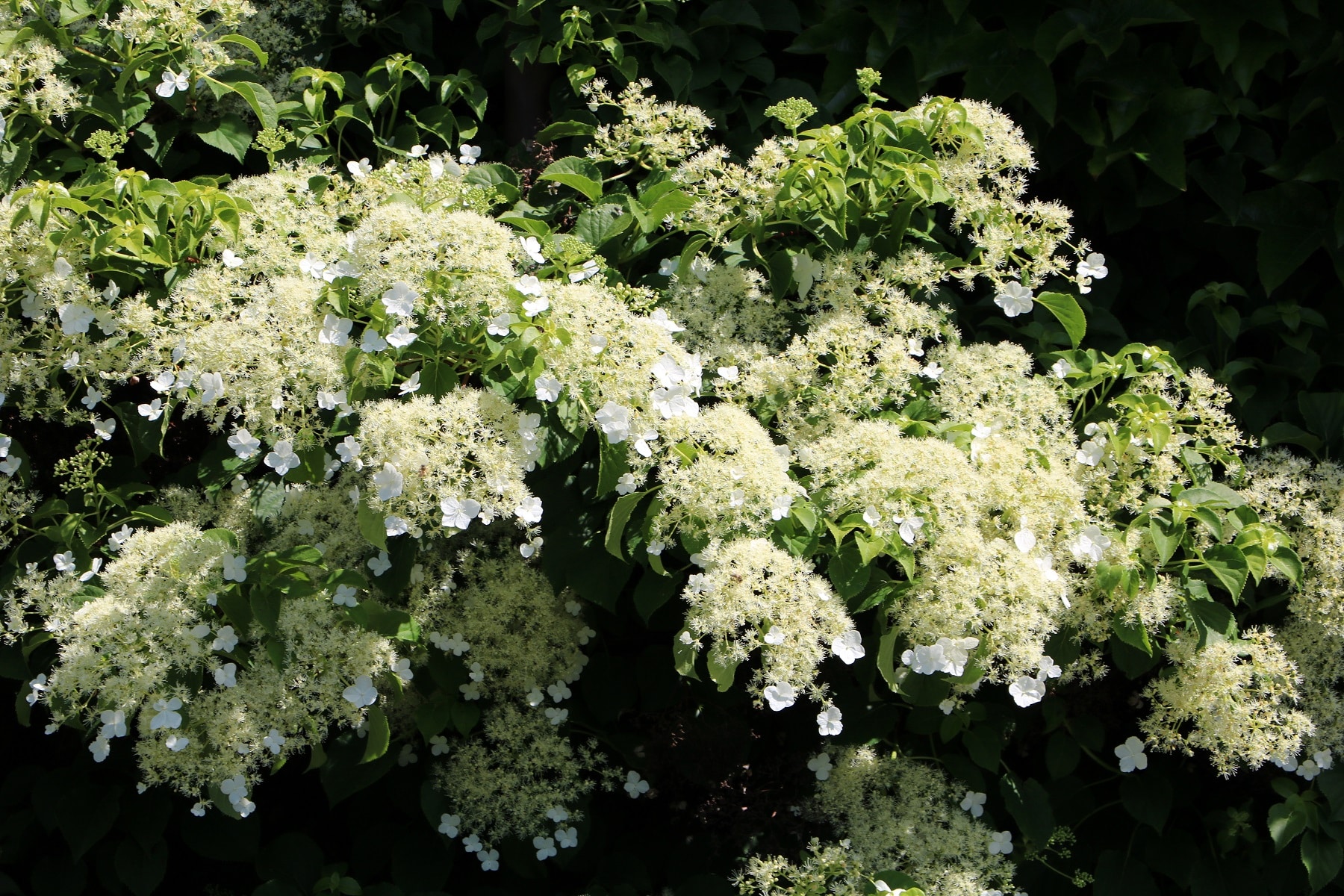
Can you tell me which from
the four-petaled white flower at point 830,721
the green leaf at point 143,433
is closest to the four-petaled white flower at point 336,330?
the green leaf at point 143,433

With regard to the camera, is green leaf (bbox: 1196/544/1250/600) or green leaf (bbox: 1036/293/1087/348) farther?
green leaf (bbox: 1036/293/1087/348)

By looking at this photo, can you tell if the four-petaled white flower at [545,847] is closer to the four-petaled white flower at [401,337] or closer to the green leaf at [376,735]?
the green leaf at [376,735]

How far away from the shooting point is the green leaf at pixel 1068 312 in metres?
2.53

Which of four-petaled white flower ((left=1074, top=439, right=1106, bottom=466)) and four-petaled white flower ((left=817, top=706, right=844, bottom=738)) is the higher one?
four-petaled white flower ((left=1074, top=439, right=1106, bottom=466))

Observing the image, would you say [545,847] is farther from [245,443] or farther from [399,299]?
[399,299]

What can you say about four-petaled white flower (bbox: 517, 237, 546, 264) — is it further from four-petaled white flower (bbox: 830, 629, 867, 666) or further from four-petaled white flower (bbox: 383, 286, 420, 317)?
four-petaled white flower (bbox: 830, 629, 867, 666)

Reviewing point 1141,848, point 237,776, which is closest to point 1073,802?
point 1141,848

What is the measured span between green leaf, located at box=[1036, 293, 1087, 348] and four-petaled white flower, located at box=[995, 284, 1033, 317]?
0.16 feet

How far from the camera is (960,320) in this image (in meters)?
3.07

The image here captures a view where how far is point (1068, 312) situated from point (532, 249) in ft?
3.89

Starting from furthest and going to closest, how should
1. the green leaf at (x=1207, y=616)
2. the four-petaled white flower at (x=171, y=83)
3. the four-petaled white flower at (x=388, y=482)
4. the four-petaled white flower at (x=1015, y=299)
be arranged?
1. the four-petaled white flower at (x=171, y=83)
2. the four-petaled white flower at (x=1015, y=299)
3. the green leaf at (x=1207, y=616)
4. the four-petaled white flower at (x=388, y=482)

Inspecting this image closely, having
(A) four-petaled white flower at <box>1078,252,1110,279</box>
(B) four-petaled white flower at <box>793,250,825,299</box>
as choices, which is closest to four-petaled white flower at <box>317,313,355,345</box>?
(B) four-petaled white flower at <box>793,250,825,299</box>

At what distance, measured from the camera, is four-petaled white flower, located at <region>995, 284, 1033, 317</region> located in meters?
2.49

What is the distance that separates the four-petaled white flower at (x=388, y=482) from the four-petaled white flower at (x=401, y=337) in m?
0.22
